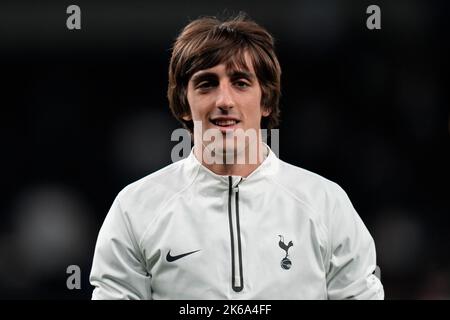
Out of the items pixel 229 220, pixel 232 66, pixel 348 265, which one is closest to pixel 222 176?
pixel 229 220

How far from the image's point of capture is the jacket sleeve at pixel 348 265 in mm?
2445

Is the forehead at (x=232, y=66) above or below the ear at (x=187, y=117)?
above

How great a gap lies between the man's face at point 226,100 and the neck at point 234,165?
51 millimetres

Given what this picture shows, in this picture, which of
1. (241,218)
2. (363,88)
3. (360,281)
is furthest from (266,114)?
(363,88)

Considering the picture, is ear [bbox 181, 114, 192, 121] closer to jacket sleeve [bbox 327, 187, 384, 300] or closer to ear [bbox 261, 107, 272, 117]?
ear [bbox 261, 107, 272, 117]

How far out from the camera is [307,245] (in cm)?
242

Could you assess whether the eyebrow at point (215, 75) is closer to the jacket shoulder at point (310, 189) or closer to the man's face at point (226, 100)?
the man's face at point (226, 100)

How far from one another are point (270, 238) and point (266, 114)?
52cm

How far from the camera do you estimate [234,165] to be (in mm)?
2537

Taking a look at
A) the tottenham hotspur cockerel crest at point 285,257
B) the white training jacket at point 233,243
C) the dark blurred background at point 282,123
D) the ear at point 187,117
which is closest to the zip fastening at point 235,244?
the white training jacket at point 233,243

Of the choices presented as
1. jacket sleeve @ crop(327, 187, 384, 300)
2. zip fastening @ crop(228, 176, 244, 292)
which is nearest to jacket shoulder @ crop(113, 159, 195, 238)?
zip fastening @ crop(228, 176, 244, 292)

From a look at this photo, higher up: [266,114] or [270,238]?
[266,114]

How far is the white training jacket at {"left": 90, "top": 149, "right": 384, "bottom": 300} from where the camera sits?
7.80 feet
